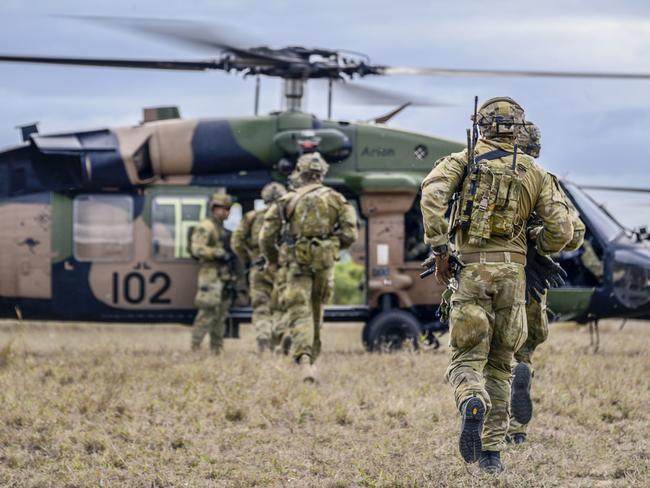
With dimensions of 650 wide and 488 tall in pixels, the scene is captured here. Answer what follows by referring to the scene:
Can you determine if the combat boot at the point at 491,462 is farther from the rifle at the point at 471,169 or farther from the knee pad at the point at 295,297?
the knee pad at the point at 295,297

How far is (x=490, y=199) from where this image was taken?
5.27 meters

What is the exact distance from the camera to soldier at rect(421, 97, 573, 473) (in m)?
5.24

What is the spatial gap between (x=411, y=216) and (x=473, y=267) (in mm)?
6237

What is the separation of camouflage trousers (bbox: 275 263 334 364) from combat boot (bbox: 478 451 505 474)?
3.33 m

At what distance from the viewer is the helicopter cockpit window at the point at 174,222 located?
1127cm

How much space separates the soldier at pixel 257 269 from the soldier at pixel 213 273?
263 mm

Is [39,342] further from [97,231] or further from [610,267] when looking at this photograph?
[610,267]

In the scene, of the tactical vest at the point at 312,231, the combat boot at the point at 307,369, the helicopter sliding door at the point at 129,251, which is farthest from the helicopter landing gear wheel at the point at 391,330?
the combat boot at the point at 307,369

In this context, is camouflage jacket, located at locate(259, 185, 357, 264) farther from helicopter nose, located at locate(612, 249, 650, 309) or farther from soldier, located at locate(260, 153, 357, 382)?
helicopter nose, located at locate(612, 249, 650, 309)

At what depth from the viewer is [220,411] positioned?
6867 millimetres

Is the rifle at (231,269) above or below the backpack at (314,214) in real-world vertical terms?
below

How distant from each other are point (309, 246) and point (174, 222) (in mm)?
3112

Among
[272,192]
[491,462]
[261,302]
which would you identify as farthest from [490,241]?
[261,302]

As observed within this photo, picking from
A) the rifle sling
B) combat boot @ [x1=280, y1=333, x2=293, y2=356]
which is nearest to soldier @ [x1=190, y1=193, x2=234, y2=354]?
combat boot @ [x1=280, y1=333, x2=293, y2=356]
